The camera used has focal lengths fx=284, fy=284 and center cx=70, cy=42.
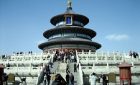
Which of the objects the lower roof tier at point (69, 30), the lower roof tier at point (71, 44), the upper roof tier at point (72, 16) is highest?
the upper roof tier at point (72, 16)

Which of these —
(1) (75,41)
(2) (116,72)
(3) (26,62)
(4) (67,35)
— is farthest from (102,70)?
(4) (67,35)

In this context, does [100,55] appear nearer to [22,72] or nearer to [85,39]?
[22,72]

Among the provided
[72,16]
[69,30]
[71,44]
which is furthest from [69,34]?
[72,16]

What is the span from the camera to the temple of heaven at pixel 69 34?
5125 centimetres

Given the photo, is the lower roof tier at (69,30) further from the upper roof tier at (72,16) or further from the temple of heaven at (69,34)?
the upper roof tier at (72,16)

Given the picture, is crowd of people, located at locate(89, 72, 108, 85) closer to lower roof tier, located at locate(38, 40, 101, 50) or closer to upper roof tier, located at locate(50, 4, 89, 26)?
lower roof tier, located at locate(38, 40, 101, 50)

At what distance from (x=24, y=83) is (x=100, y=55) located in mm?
12655

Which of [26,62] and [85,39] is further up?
[85,39]

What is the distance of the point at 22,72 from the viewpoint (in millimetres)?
26859

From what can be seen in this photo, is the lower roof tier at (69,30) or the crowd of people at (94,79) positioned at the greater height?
the lower roof tier at (69,30)

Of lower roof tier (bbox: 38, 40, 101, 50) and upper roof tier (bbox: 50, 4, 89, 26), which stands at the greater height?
upper roof tier (bbox: 50, 4, 89, 26)

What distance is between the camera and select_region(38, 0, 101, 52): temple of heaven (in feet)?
168

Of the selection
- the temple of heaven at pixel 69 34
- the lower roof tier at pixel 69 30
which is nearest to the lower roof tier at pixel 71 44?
the temple of heaven at pixel 69 34

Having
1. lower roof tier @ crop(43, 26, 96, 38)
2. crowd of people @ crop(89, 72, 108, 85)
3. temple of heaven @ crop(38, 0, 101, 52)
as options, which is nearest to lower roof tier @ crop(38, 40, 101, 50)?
temple of heaven @ crop(38, 0, 101, 52)
